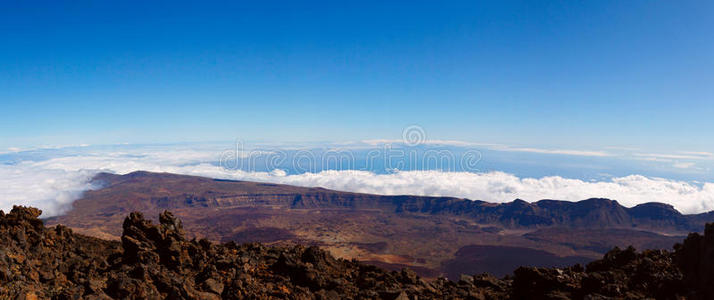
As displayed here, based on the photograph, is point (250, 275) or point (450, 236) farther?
point (450, 236)

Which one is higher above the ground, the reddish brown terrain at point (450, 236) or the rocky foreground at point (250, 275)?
the rocky foreground at point (250, 275)

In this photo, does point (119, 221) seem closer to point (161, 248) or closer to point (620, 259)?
point (161, 248)

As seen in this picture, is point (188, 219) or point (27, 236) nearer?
point (27, 236)

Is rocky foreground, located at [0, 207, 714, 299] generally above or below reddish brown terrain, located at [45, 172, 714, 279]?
above

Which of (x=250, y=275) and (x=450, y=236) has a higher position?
(x=250, y=275)

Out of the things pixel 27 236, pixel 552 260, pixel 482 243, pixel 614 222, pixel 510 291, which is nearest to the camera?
pixel 27 236

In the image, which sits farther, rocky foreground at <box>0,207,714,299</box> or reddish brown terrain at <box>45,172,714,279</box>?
reddish brown terrain at <box>45,172,714,279</box>

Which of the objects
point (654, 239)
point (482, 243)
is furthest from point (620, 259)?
point (654, 239)

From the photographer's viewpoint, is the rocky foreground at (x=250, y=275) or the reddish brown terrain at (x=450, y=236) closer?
the rocky foreground at (x=250, y=275)
